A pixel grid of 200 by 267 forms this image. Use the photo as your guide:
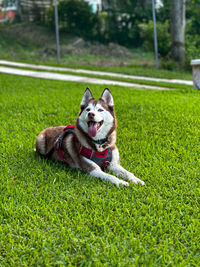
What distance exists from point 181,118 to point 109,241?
377 cm

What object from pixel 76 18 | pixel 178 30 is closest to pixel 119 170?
pixel 178 30

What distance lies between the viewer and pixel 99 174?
3912 millimetres

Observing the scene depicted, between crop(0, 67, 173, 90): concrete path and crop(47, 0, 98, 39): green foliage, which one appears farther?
crop(47, 0, 98, 39): green foliage

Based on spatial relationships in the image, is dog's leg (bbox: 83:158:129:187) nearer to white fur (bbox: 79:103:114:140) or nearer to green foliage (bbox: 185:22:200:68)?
white fur (bbox: 79:103:114:140)

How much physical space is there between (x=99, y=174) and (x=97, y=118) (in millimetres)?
647

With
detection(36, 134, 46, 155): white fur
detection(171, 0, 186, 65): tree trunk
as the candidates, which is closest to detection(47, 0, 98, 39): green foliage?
detection(171, 0, 186, 65): tree trunk

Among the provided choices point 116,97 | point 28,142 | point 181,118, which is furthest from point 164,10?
point 28,142

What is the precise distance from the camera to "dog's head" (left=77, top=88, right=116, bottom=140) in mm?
3828

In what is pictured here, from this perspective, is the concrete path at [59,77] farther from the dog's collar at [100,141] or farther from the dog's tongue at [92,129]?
the dog's tongue at [92,129]

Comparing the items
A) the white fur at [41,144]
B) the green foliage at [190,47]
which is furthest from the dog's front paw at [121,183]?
the green foliage at [190,47]

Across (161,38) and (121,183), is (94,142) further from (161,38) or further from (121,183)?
(161,38)

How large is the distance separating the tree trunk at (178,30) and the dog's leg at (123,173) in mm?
11784

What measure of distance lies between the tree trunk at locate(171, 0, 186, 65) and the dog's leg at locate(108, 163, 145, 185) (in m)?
11.8

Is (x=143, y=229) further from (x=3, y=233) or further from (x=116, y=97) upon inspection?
(x=116, y=97)
